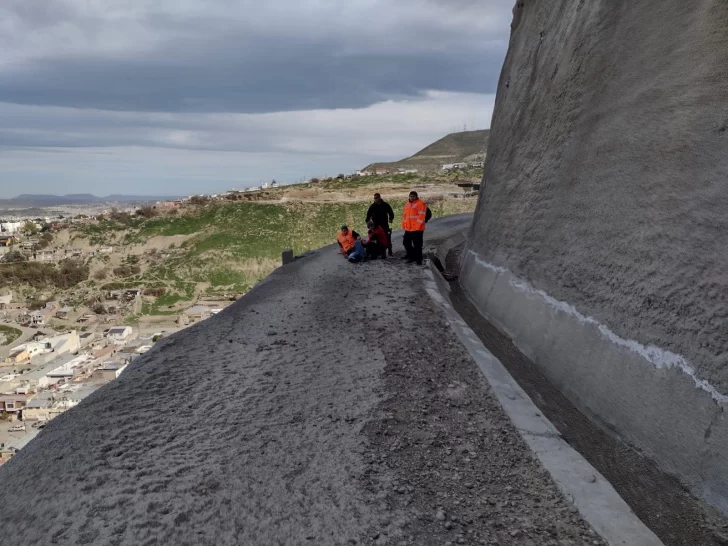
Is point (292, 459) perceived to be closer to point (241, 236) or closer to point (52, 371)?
point (52, 371)

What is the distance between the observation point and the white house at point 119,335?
2432 cm

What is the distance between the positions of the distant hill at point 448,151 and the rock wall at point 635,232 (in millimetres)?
92749

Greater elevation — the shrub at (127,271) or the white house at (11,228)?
the white house at (11,228)

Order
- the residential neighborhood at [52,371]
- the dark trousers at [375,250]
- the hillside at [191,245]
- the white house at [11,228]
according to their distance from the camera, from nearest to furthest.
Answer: the dark trousers at [375,250], the residential neighborhood at [52,371], the hillside at [191,245], the white house at [11,228]

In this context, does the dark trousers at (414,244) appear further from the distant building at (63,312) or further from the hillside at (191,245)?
the distant building at (63,312)

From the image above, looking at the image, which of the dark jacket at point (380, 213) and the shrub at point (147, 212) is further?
the shrub at point (147, 212)

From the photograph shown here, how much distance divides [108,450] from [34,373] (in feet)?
65.9

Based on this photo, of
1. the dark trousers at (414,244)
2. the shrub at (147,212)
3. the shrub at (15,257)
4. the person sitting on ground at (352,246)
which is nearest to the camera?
the dark trousers at (414,244)

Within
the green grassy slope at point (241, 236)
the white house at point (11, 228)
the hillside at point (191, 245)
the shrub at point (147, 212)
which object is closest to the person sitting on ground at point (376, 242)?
the hillside at point (191, 245)

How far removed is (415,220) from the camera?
10438 millimetres

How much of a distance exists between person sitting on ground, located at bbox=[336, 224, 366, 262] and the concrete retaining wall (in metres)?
5.90

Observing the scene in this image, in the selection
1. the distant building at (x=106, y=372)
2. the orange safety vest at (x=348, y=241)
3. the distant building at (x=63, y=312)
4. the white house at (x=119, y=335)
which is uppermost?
the orange safety vest at (x=348, y=241)

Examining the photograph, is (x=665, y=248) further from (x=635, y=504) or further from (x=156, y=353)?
(x=156, y=353)

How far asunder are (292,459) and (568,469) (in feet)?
6.55
